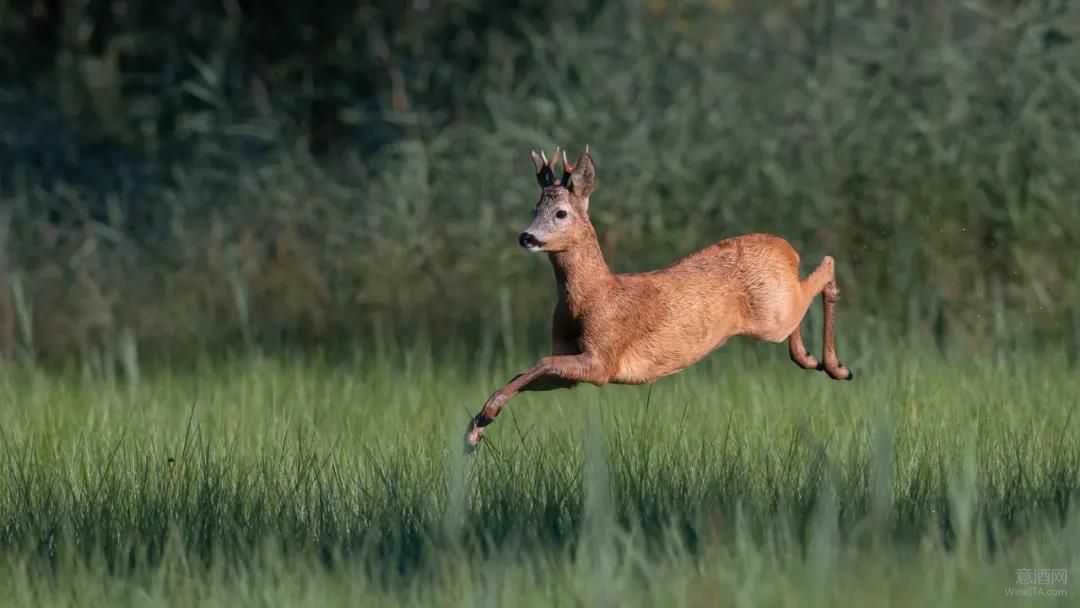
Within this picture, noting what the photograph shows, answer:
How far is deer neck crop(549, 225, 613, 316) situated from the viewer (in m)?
4.70

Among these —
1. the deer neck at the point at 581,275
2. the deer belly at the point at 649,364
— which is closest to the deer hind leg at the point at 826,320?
the deer belly at the point at 649,364

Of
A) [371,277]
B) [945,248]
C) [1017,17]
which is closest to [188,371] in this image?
[371,277]

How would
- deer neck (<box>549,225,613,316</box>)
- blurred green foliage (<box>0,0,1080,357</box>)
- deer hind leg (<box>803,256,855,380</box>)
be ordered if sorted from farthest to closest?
blurred green foliage (<box>0,0,1080,357</box>) < deer hind leg (<box>803,256,855,380</box>) < deer neck (<box>549,225,613,316</box>)

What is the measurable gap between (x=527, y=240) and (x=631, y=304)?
1.47ft

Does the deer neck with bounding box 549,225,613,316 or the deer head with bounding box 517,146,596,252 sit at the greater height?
the deer head with bounding box 517,146,596,252

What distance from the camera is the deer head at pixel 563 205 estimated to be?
14.9 ft

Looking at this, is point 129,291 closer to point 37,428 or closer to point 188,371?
point 188,371

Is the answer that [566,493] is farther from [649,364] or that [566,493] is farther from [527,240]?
[527,240]

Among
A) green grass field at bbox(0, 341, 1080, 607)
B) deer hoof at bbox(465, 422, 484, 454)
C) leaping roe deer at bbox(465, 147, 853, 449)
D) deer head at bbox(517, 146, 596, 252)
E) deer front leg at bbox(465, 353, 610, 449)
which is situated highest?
deer head at bbox(517, 146, 596, 252)

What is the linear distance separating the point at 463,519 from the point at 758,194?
182 inches

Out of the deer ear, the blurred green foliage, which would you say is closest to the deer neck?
the deer ear

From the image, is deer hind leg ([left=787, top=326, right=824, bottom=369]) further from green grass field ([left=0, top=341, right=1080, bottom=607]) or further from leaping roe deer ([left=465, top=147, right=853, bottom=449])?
green grass field ([left=0, top=341, right=1080, bottom=607])

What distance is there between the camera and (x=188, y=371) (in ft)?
27.2

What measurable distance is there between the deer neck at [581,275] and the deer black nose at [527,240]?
0.70 feet
